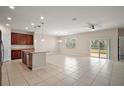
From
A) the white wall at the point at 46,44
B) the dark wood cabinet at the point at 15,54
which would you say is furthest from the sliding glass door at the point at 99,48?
the dark wood cabinet at the point at 15,54

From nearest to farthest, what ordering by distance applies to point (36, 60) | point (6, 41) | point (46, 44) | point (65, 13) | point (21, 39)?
point (65, 13), point (36, 60), point (6, 41), point (21, 39), point (46, 44)

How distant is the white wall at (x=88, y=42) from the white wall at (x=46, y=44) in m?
1.02

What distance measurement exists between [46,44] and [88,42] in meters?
5.18

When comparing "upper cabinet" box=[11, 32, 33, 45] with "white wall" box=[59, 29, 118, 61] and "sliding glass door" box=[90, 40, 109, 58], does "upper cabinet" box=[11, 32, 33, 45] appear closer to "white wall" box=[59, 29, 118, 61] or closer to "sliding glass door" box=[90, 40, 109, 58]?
"white wall" box=[59, 29, 118, 61]

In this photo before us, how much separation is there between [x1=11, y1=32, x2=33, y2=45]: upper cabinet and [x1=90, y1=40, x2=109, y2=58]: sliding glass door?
6.44 metres

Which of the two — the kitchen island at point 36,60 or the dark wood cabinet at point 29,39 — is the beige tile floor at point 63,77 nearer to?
the kitchen island at point 36,60

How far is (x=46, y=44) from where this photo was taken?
10.8 m

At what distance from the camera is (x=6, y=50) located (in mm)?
6727

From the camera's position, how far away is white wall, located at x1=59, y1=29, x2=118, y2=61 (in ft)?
23.4

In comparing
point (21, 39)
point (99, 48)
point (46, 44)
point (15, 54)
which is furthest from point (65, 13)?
point (46, 44)

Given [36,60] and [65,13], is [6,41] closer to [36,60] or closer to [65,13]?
[36,60]
